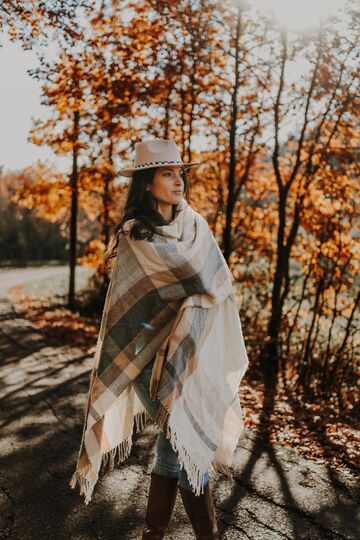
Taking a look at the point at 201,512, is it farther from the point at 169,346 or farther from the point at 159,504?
the point at 169,346

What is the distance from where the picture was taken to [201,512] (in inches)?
101

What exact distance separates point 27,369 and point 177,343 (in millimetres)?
5955

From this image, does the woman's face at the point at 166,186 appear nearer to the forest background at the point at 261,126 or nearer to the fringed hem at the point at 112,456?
the fringed hem at the point at 112,456

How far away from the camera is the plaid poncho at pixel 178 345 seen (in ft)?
8.24

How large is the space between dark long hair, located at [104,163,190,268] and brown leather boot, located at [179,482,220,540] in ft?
4.22

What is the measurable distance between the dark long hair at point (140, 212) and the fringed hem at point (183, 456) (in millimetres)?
869

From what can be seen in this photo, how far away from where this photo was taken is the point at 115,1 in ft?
27.9

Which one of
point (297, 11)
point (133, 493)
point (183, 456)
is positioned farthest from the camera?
point (297, 11)

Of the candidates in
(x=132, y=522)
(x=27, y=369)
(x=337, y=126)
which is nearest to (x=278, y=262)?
(x=337, y=126)

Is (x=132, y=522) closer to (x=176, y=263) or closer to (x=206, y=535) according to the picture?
(x=206, y=535)

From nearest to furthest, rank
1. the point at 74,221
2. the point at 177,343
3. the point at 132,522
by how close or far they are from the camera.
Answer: the point at 177,343, the point at 132,522, the point at 74,221

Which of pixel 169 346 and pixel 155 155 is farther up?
pixel 155 155

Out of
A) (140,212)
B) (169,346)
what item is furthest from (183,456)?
(140,212)

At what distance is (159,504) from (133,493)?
3.81 ft
